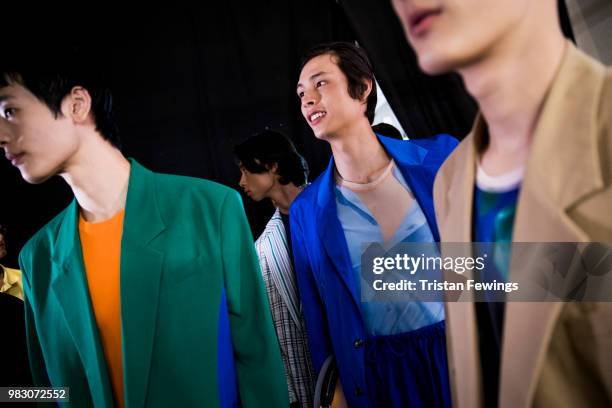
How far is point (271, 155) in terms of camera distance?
155 centimetres

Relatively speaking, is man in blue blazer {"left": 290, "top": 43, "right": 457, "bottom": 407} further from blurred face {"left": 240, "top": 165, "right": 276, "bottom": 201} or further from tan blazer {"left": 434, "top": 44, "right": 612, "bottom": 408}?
tan blazer {"left": 434, "top": 44, "right": 612, "bottom": 408}

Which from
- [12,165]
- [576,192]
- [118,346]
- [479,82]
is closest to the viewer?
[576,192]

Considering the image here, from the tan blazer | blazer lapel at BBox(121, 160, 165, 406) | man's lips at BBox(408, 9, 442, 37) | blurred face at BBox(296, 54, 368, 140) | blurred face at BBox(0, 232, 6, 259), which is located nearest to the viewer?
the tan blazer

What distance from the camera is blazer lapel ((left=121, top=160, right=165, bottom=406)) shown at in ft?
4.21

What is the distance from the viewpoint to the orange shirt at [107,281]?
1325 mm

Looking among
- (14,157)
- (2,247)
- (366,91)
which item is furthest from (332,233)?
(2,247)

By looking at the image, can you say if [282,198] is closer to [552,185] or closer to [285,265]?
[285,265]

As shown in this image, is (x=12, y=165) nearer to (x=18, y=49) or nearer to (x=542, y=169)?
(x=18, y=49)

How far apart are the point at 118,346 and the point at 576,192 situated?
3.93ft

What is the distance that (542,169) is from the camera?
0.79m

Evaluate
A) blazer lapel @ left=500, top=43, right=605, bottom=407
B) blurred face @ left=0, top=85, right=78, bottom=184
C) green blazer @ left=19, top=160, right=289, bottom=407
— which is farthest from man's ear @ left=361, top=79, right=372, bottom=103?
blurred face @ left=0, top=85, right=78, bottom=184

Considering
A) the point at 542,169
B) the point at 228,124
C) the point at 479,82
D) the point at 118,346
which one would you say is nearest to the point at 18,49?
the point at 228,124

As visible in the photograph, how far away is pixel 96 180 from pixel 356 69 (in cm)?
84

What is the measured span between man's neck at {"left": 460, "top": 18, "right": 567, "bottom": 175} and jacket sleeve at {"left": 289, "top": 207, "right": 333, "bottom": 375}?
0.67 metres
